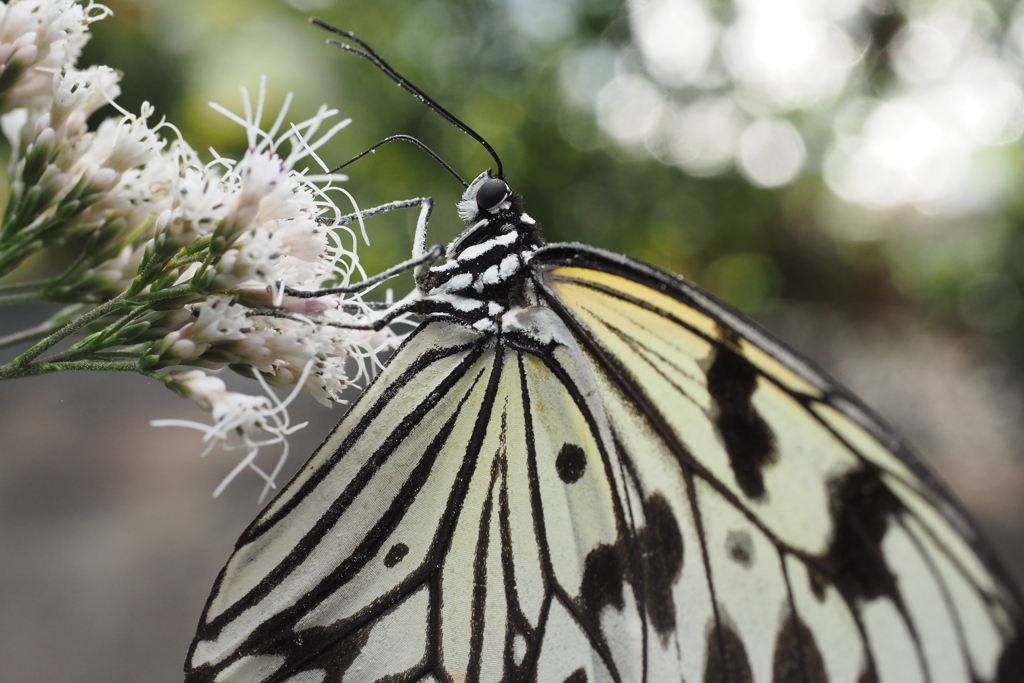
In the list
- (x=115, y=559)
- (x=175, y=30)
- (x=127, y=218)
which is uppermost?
(x=175, y=30)

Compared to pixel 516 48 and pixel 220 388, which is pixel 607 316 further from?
pixel 516 48

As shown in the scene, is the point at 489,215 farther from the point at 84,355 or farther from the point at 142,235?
the point at 84,355

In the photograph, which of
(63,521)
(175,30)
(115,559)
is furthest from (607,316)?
(175,30)

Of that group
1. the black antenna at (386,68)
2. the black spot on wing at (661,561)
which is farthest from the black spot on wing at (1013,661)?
the black antenna at (386,68)

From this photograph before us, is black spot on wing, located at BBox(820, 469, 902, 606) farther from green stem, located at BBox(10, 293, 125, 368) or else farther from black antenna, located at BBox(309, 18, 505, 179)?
green stem, located at BBox(10, 293, 125, 368)

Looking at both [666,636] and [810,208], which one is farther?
[810,208]

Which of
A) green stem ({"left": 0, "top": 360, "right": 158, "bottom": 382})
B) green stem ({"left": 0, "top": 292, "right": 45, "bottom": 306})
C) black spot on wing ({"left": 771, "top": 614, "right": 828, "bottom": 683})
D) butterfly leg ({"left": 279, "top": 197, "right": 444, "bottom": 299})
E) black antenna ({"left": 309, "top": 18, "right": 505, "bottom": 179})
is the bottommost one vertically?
black spot on wing ({"left": 771, "top": 614, "right": 828, "bottom": 683})

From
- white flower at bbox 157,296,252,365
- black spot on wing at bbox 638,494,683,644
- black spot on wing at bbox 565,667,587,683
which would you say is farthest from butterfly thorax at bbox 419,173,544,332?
black spot on wing at bbox 565,667,587,683

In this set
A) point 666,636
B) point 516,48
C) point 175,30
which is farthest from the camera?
point 516,48
